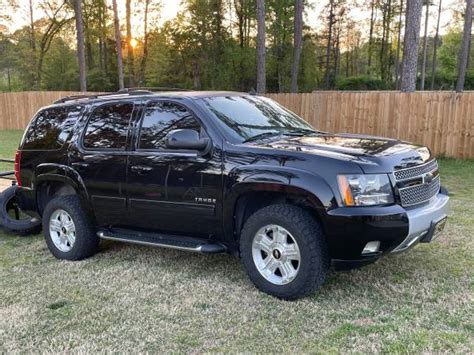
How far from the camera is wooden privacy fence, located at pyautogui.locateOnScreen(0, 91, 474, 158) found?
12.7 metres

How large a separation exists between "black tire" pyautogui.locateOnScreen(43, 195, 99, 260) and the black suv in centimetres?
1

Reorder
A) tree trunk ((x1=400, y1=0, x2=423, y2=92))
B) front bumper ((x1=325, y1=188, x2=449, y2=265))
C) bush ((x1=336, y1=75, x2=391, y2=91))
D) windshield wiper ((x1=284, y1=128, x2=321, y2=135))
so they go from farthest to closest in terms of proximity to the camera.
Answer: bush ((x1=336, y1=75, x2=391, y2=91)) → tree trunk ((x1=400, y1=0, x2=423, y2=92)) → windshield wiper ((x1=284, y1=128, x2=321, y2=135)) → front bumper ((x1=325, y1=188, x2=449, y2=265))

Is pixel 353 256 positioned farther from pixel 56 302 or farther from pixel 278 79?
pixel 278 79

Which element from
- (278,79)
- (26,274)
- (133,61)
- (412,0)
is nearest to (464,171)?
(412,0)

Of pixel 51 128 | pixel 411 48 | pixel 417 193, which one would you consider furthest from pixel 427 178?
pixel 411 48

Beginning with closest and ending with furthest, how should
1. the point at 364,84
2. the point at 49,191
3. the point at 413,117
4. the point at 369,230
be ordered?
the point at 369,230
the point at 49,191
the point at 413,117
the point at 364,84

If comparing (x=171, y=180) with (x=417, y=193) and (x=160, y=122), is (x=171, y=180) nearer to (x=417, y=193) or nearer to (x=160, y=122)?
(x=160, y=122)

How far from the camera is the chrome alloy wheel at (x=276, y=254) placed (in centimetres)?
425

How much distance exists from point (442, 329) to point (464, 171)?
8676 mm

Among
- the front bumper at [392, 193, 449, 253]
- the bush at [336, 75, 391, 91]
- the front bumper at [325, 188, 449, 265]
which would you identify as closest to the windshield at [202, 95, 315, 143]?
the front bumper at [325, 188, 449, 265]

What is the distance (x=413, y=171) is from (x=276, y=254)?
4.58 feet

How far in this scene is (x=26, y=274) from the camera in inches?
208

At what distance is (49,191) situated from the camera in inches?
238

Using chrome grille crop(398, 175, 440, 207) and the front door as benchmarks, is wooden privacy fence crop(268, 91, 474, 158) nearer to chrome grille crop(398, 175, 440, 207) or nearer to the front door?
chrome grille crop(398, 175, 440, 207)
